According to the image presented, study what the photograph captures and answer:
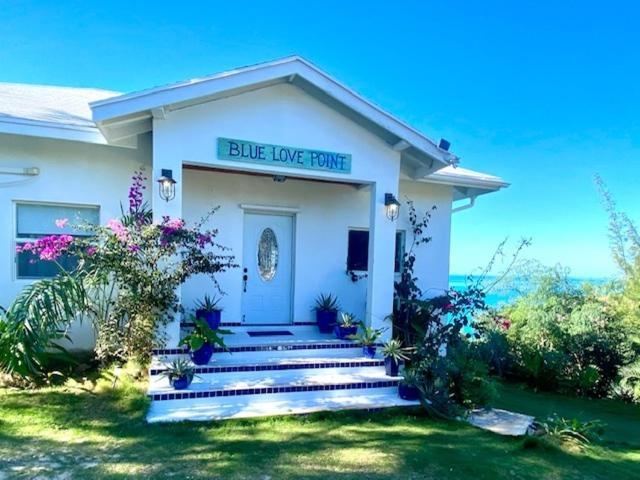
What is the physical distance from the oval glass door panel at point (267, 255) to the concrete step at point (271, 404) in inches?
130

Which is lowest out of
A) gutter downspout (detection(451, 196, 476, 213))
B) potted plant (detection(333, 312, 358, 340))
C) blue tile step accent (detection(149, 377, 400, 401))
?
blue tile step accent (detection(149, 377, 400, 401))

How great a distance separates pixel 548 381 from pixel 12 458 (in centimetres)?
1057

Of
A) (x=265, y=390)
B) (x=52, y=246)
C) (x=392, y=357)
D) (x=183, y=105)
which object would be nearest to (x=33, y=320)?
(x=52, y=246)

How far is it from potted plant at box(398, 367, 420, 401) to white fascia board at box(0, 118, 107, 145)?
609 cm

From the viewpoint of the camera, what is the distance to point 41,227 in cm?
702

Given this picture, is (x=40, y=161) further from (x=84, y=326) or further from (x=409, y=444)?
(x=409, y=444)

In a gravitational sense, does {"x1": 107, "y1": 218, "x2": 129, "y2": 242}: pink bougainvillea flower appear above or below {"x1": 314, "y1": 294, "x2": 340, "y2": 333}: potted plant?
above

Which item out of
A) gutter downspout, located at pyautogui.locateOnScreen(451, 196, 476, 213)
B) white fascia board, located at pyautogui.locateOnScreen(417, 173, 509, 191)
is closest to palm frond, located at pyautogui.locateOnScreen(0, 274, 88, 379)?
white fascia board, located at pyautogui.locateOnScreen(417, 173, 509, 191)

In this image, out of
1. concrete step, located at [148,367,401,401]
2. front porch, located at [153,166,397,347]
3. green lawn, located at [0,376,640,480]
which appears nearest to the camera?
green lawn, located at [0,376,640,480]

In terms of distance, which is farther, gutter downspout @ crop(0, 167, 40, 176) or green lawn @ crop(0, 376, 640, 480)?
gutter downspout @ crop(0, 167, 40, 176)

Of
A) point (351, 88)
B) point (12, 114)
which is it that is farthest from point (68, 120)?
point (351, 88)

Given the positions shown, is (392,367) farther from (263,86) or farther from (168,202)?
(263,86)

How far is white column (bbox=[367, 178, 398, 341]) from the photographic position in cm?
760

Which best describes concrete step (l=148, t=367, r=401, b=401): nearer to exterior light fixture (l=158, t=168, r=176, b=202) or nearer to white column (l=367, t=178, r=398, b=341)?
white column (l=367, t=178, r=398, b=341)
